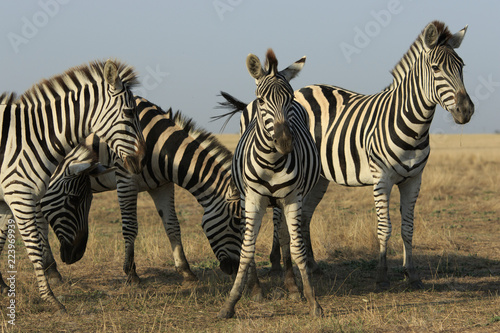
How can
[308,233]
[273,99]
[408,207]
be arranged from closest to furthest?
[273,99], [408,207], [308,233]

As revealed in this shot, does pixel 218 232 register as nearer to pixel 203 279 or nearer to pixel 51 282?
pixel 203 279

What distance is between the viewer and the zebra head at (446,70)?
19.5ft

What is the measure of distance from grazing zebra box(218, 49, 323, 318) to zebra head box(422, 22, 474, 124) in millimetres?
1780

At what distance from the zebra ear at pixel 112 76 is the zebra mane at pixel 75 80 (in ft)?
0.55

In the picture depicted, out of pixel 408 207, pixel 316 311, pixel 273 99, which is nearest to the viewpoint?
pixel 273 99

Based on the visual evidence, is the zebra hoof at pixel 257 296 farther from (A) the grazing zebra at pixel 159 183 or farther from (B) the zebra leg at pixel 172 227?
(B) the zebra leg at pixel 172 227

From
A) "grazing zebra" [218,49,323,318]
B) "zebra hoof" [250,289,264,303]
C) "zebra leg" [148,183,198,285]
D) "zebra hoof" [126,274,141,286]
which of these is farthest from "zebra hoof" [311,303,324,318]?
"zebra hoof" [126,274,141,286]

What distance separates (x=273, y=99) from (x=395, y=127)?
2480 millimetres

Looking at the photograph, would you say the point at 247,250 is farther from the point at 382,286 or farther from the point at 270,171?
the point at 382,286

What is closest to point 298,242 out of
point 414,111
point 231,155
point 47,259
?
point 231,155

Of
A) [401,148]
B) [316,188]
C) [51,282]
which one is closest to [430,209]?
[316,188]

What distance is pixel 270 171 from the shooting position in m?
5.21

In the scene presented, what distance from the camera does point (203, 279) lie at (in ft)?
23.9

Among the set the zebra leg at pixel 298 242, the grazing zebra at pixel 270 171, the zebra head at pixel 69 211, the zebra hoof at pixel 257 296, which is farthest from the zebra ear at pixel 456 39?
the zebra head at pixel 69 211
